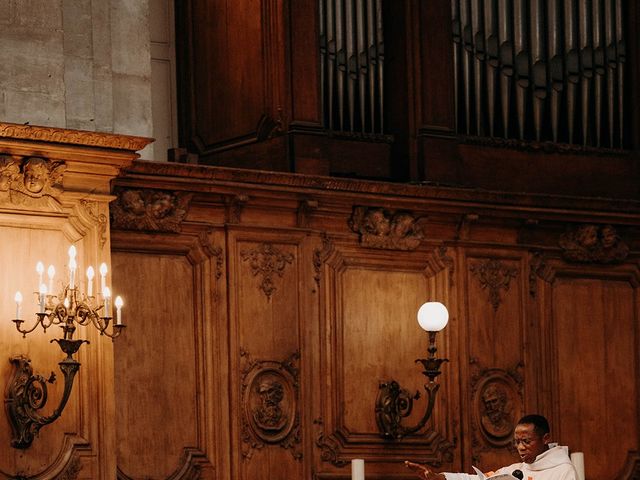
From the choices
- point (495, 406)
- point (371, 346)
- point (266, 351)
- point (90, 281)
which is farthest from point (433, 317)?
point (90, 281)

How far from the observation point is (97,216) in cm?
1128

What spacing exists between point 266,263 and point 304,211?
487 mm

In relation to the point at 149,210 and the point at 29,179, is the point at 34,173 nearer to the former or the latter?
the point at 29,179

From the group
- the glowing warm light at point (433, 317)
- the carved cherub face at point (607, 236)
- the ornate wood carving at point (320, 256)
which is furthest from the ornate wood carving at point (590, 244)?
the ornate wood carving at point (320, 256)

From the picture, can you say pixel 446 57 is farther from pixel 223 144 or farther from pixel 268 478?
pixel 268 478

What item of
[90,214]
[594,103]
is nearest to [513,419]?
[594,103]

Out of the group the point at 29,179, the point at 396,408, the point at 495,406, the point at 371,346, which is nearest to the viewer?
the point at 29,179

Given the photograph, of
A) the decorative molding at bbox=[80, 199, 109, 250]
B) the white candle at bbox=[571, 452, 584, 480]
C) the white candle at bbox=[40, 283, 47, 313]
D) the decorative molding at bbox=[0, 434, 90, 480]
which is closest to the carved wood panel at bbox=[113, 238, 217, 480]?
the decorative molding at bbox=[80, 199, 109, 250]

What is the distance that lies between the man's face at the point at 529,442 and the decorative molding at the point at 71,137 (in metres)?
2.94

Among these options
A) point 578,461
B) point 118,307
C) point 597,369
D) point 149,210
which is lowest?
point 578,461

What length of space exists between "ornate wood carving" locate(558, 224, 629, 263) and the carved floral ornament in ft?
14.5

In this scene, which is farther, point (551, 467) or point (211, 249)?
point (211, 249)

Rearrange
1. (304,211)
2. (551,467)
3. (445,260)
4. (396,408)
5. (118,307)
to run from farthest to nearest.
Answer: (445,260)
(396,408)
(304,211)
(551,467)
(118,307)

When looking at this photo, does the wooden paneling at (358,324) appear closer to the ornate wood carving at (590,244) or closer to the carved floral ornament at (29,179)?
the ornate wood carving at (590,244)
